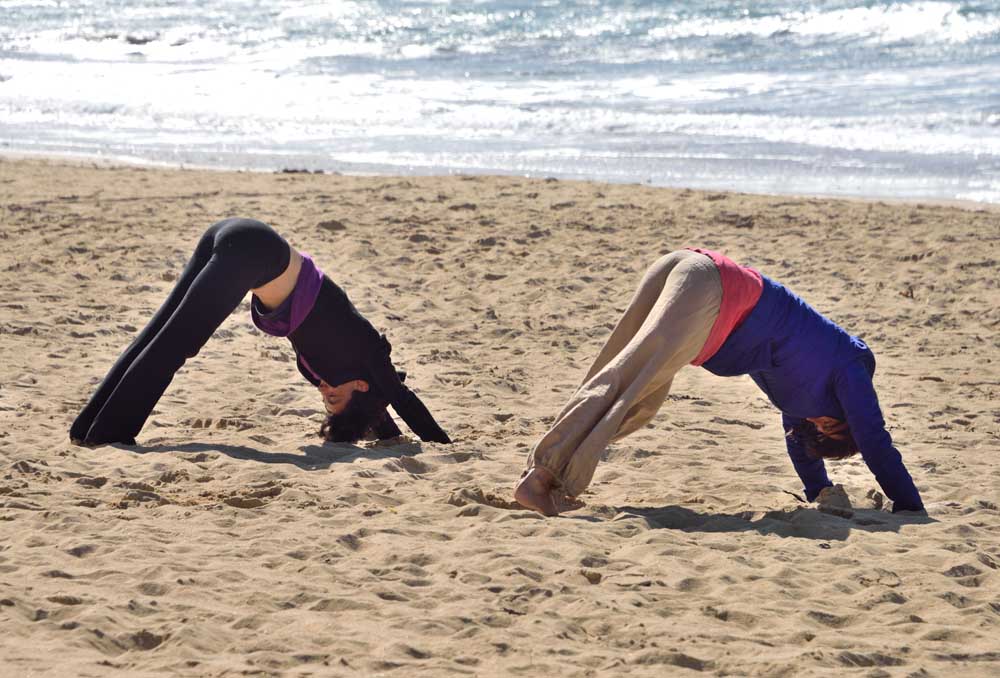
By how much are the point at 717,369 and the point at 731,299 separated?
1.30 ft

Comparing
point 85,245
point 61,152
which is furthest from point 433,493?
point 61,152

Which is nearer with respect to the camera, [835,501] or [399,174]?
[835,501]

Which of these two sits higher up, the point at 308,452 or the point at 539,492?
the point at 539,492

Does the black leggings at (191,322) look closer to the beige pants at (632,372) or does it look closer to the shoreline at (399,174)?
the beige pants at (632,372)

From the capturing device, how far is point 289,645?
12.9 ft

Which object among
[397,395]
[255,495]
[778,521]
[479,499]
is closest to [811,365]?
[778,521]

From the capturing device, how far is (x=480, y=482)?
600 cm

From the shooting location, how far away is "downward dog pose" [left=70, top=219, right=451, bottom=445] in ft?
19.7

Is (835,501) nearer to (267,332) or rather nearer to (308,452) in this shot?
(308,452)

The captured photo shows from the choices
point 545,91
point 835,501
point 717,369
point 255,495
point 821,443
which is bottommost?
point 835,501

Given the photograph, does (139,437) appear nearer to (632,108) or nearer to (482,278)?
(482,278)

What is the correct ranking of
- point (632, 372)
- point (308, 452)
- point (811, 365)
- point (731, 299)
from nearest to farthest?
1. point (632, 372)
2. point (731, 299)
3. point (811, 365)
4. point (308, 452)

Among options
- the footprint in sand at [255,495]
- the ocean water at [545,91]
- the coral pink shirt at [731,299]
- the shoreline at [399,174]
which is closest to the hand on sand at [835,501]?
the coral pink shirt at [731,299]

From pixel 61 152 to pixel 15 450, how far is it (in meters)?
11.0
